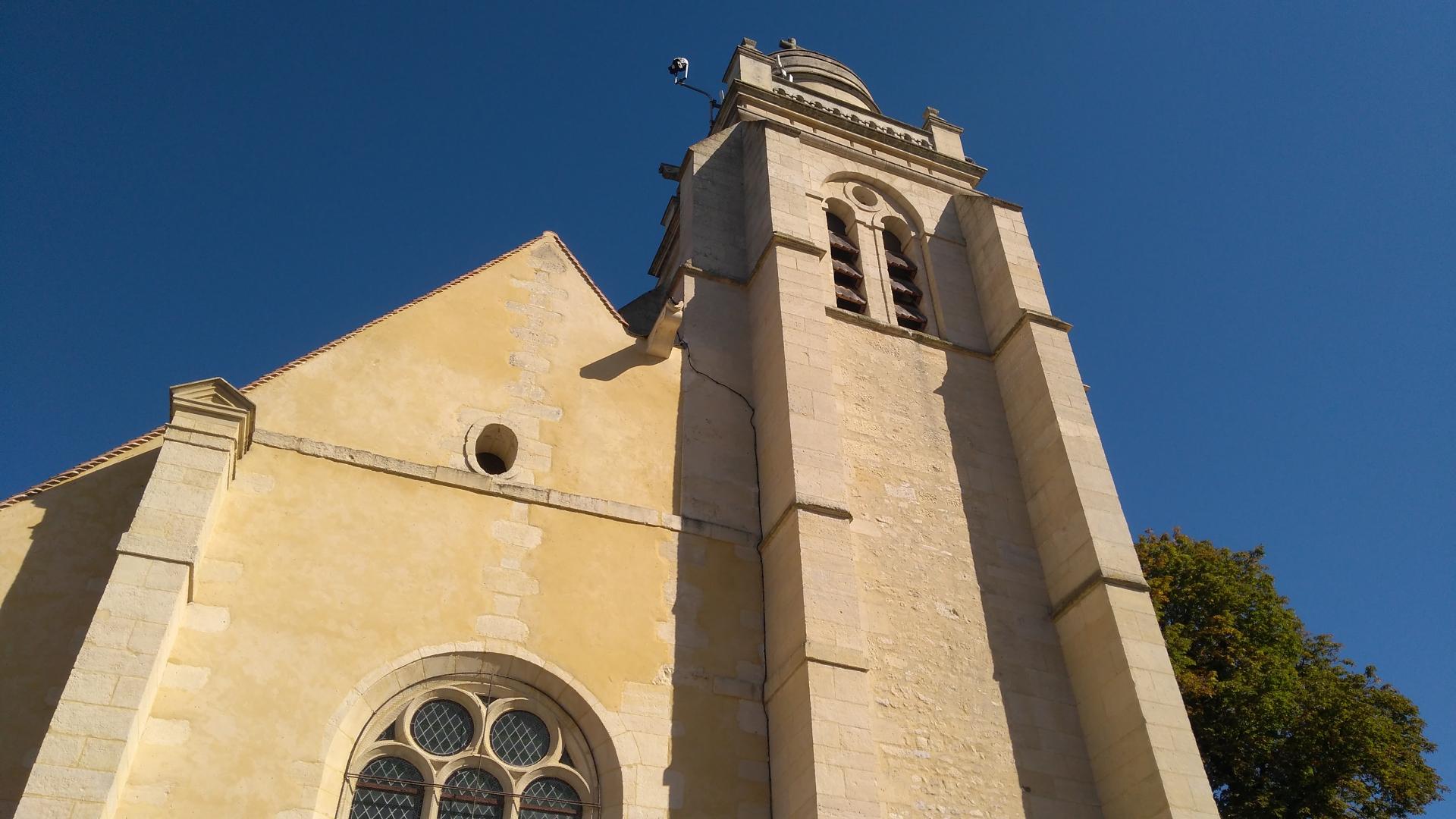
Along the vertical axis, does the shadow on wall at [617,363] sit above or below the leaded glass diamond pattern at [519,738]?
above

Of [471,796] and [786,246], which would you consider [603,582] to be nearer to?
[471,796]

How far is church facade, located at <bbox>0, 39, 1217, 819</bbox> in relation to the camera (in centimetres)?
787

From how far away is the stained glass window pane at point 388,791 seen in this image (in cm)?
805

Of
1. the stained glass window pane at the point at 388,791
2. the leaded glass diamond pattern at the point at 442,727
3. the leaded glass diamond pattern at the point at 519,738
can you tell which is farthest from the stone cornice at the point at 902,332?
the stained glass window pane at the point at 388,791

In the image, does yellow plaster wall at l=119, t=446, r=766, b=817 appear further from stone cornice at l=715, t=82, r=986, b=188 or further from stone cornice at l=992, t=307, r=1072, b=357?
stone cornice at l=715, t=82, r=986, b=188

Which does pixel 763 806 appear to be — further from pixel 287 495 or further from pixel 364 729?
pixel 287 495

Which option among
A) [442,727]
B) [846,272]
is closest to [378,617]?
[442,727]

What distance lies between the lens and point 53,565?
8.25 meters

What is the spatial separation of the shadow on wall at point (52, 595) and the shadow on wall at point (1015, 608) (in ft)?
23.3

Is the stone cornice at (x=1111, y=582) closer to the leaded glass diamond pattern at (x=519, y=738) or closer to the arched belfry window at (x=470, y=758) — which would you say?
the arched belfry window at (x=470, y=758)

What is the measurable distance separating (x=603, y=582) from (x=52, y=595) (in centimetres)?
394

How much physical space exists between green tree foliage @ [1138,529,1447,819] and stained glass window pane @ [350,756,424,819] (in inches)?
432

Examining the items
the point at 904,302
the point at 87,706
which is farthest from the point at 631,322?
the point at 87,706

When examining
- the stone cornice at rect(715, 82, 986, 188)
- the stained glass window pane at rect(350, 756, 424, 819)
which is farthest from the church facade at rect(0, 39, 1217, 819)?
the stone cornice at rect(715, 82, 986, 188)
